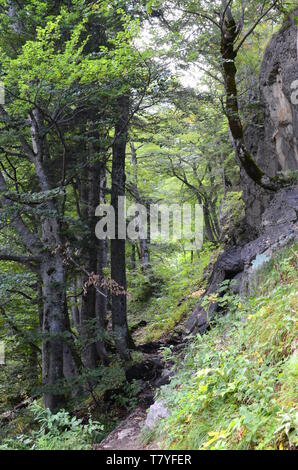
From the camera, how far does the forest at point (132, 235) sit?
3670 mm

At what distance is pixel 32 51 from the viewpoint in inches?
223

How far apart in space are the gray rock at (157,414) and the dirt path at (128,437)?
0.21 meters

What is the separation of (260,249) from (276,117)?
3235mm

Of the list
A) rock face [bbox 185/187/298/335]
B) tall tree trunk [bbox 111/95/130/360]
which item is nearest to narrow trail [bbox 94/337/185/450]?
tall tree trunk [bbox 111/95/130/360]

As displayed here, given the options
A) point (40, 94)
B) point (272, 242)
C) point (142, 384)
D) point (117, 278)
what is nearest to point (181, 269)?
point (117, 278)

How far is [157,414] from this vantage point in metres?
4.41
